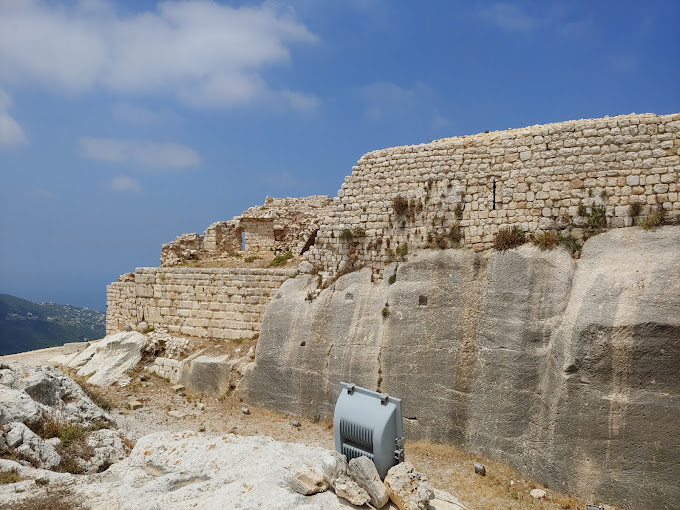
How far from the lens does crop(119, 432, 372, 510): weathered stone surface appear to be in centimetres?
517

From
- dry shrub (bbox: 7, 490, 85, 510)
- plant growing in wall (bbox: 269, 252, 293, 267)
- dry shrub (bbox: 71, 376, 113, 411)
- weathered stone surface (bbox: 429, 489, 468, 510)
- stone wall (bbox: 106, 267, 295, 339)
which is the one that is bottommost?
dry shrub (bbox: 71, 376, 113, 411)

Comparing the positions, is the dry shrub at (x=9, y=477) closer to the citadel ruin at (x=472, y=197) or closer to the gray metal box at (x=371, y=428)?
the gray metal box at (x=371, y=428)

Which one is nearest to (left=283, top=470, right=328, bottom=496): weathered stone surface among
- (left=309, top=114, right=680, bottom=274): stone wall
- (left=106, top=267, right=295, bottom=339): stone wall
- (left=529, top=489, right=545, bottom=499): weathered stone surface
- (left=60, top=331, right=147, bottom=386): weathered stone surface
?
(left=529, top=489, right=545, bottom=499): weathered stone surface

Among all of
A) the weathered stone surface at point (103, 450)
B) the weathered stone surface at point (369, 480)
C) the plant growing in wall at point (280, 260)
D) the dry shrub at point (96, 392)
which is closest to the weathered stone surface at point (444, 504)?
the weathered stone surface at point (369, 480)

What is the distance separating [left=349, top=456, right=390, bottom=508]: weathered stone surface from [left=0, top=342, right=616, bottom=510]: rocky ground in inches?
24.6

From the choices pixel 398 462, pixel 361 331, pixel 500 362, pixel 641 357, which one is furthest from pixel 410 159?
pixel 398 462

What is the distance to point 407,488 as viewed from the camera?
569 centimetres

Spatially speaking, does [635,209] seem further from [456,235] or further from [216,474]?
[216,474]

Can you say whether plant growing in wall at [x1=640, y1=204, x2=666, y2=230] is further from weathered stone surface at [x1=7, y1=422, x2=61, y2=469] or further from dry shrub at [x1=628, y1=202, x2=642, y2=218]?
weathered stone surface at [x1=7, y1=422, x2=61, y2=469]

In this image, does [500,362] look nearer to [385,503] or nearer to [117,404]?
[385,503]

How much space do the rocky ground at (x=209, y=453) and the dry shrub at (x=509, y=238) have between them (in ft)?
14.1

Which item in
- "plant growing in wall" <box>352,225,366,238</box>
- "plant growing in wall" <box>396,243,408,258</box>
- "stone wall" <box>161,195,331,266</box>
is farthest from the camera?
"stone wall" <box>161,195,331,266</box>

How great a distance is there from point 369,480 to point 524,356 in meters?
5.31

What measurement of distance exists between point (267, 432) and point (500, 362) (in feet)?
18.1
